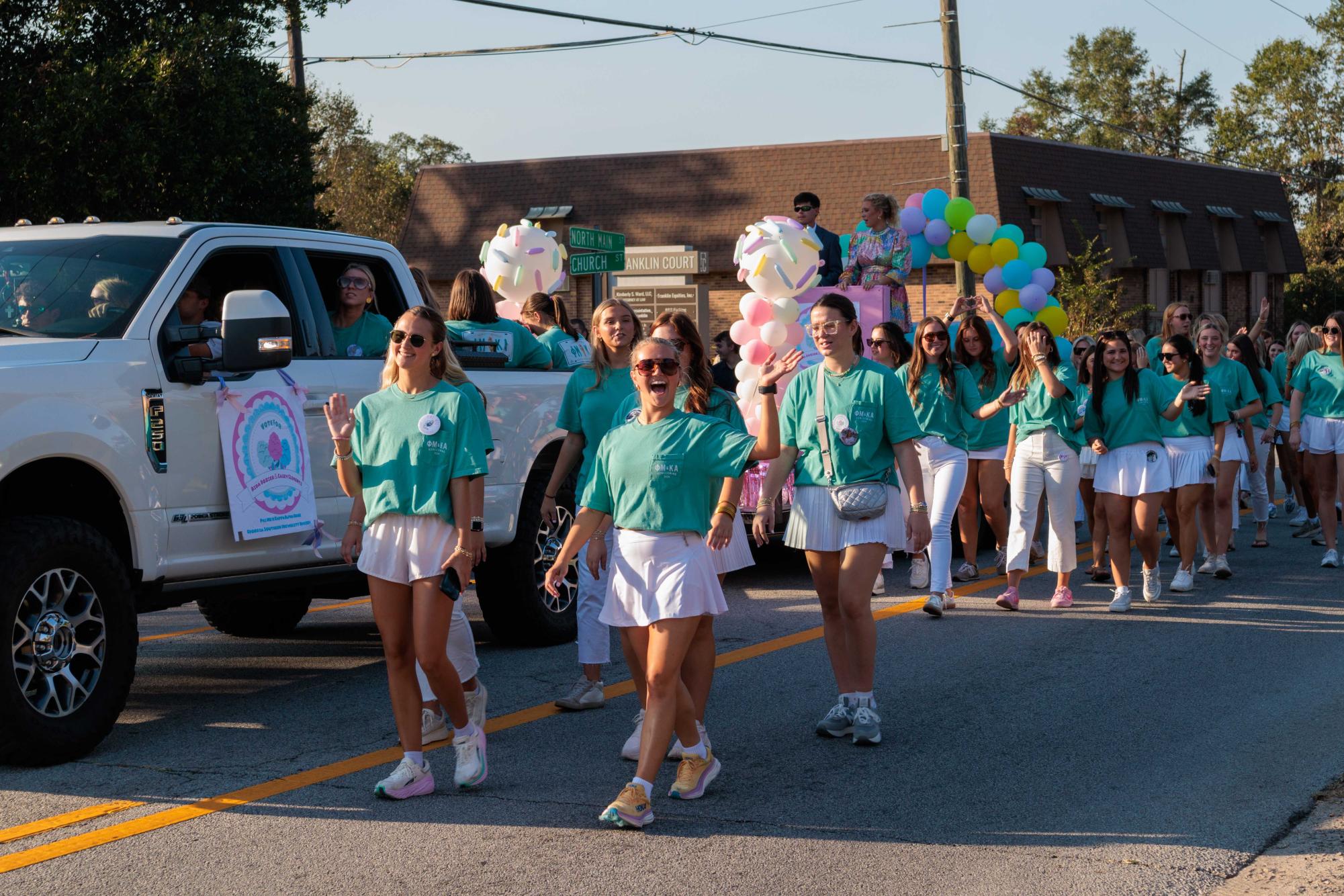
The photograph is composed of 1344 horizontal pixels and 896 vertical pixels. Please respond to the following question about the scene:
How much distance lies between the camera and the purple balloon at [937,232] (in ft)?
52.1

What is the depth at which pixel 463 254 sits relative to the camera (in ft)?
144

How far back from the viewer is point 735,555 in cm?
657

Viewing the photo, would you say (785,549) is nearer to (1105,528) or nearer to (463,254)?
(1105,528)

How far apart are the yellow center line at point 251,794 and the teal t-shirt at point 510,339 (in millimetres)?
2148

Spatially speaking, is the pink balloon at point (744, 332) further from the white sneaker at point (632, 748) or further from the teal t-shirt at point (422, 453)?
the teal t-shirt at point (422, 453)

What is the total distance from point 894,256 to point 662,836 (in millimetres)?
9108

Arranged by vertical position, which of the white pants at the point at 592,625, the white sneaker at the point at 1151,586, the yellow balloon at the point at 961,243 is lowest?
the white sneaker at the point at 1151,586

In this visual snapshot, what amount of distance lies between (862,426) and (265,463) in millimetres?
2733

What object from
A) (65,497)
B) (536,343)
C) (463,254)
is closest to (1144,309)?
(463,254)

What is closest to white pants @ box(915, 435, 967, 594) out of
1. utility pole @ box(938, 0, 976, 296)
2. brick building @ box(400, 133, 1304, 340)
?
utility pole @ box(938, 0, 976, 296)

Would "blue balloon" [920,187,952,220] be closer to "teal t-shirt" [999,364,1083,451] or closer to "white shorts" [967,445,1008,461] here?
"white shorts" [967,445,1008,461]

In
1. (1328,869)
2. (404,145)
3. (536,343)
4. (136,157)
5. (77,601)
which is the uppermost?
(404,145)

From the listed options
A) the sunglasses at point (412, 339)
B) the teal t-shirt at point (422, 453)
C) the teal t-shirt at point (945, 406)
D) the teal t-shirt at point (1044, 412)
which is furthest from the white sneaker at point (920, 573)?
the sunglasses at point (412, 339)

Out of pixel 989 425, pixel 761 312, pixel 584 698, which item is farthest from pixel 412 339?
pixel 989 425
